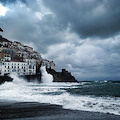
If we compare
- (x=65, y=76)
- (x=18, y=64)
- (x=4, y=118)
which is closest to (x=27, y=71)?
(x=18, y=64)

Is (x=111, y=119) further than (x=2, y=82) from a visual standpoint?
No

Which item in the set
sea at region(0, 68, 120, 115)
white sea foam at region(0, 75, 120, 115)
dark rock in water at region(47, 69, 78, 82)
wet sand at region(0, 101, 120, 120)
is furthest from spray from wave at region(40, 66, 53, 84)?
wet sand at region(0, 101, 120, 120)

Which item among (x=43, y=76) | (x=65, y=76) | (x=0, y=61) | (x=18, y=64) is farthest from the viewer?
(x=65, y=76)

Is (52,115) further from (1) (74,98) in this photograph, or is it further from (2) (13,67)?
(2) (13,67)

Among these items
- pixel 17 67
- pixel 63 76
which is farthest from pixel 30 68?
pixel 63 76

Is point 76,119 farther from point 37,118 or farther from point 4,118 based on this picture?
point 4,118

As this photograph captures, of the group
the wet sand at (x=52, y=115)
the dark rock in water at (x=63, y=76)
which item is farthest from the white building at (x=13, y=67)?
the wet sand at (x=52, y=115)

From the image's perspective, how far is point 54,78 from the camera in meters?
89.7

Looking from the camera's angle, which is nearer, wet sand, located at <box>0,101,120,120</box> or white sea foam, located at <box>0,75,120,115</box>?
wet sand, located at <box>0,101,120,120</box>

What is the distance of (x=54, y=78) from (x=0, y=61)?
35.3 metres

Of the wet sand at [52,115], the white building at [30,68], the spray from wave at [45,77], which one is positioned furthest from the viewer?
the spray from wave at [45,77]

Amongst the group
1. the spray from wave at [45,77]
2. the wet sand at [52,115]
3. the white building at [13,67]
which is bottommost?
the wet sand at [52,115]

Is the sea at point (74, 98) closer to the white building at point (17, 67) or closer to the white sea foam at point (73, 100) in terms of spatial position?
the white sea foam at point (73, 100)

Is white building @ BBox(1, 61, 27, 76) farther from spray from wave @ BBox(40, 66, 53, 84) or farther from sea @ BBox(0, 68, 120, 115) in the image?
sea @ BBox(0, 68, 120, 115)
